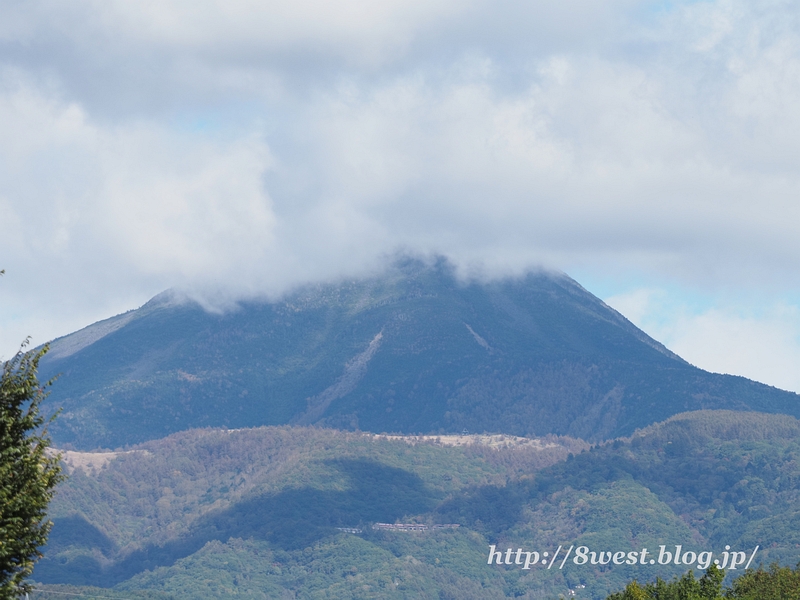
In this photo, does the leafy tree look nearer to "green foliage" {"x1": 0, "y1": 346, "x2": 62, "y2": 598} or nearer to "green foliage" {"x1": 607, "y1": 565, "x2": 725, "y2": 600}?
"green foliage" {"x1": 0, "y1": 346, "x2": 62, "y2": 598}

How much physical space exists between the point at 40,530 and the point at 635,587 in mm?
73333

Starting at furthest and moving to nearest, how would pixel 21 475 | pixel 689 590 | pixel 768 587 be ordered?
pixel 768 587
pixel 689 590
pixel 21 475

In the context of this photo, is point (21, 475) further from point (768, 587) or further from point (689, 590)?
point (768, 587)

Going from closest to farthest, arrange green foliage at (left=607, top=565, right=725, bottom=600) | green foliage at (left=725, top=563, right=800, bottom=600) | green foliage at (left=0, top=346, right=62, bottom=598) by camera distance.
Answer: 1. green foliage at (left=0, top=346, right=62, bottom=598)
2. green foliage at (left=607, top=565, right=725, bottom=600)
3. green foliage at (left=725, top=563, right=800, bottom=600)

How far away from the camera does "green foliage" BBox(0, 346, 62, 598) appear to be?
1959 inches

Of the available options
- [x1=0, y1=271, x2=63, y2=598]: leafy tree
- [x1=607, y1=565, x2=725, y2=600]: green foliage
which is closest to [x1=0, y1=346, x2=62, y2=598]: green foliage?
[x1=0, y1=271, x2=63, y2=598]: leafy tree

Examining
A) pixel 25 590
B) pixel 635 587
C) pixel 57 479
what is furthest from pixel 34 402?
pixel 635 587

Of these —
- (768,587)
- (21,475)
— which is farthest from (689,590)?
(21,475)

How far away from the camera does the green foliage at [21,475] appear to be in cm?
4975

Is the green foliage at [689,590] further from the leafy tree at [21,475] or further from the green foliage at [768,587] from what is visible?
the leafy tree at [21,475]

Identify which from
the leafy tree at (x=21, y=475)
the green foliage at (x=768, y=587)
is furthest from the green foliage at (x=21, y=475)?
the green foliage at (x=768, y=587)

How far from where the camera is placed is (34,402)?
52.2 metres

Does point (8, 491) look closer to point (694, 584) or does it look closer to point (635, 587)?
point (635, 587)

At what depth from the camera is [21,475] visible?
167 ft
